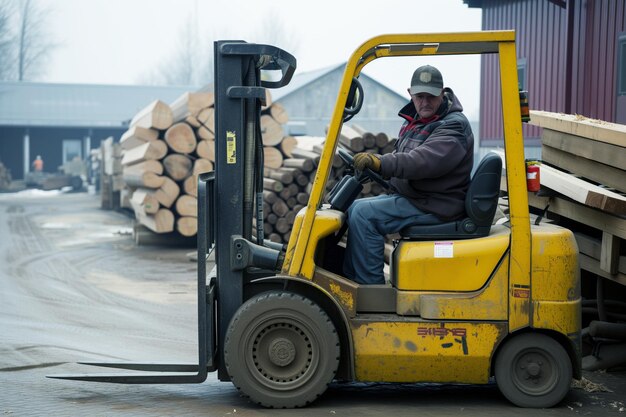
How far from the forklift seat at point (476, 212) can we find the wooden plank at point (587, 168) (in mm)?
1715

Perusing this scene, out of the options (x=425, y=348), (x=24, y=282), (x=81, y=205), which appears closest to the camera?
(x=425, y=348)

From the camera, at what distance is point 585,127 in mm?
7512

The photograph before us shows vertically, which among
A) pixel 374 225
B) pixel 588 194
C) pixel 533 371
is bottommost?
pixel 533 371

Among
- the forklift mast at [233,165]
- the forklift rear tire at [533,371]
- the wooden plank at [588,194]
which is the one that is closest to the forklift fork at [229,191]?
the forklift mast at [233,165]

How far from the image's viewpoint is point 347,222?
20.4ft

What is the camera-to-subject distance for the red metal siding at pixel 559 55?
13.9 m

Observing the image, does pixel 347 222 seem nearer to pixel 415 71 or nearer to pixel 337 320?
pixel 337 320

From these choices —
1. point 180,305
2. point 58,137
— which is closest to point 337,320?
point 180,305

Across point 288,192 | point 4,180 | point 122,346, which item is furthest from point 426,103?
point 4,180

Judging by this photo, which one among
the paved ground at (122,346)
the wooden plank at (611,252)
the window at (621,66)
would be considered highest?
the window at (621,66)

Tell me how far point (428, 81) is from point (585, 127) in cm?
222

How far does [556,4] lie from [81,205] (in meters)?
19.3

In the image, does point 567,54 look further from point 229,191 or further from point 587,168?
point 229,191

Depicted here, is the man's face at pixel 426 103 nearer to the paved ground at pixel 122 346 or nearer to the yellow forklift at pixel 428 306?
the yellow forklift at pixel 428 306
